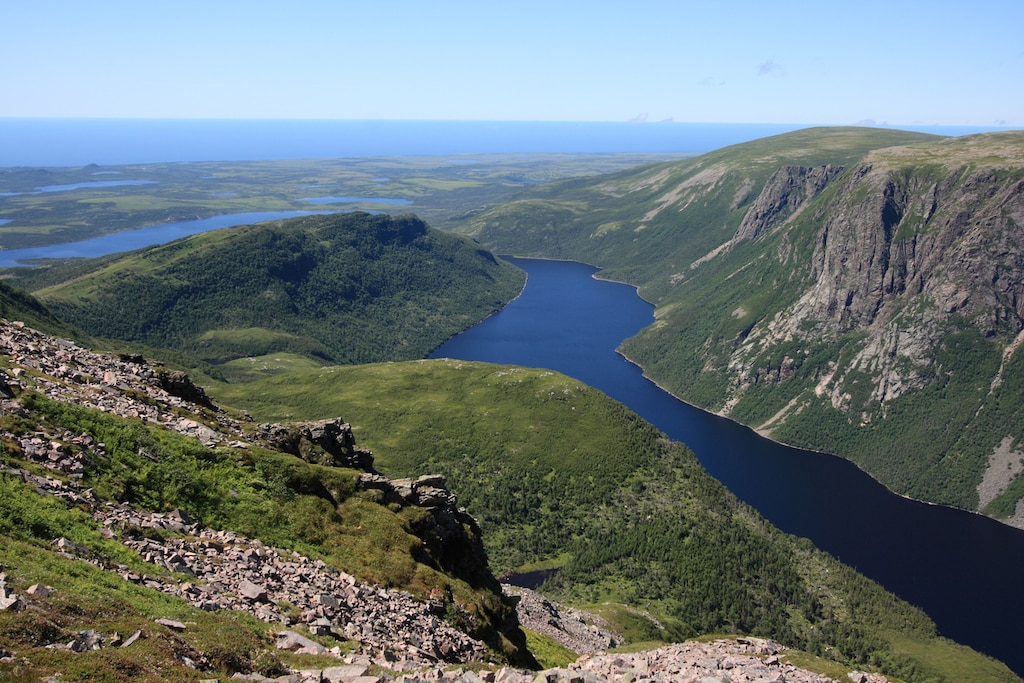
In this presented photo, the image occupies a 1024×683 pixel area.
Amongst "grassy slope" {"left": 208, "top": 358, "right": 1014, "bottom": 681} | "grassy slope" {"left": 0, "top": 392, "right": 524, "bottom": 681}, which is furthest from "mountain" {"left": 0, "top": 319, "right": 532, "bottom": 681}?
"grassy slope" {"left": 208, "top": 358, "right": 1014, "bottom": 681}

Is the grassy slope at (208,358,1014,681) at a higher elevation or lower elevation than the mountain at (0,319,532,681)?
lower

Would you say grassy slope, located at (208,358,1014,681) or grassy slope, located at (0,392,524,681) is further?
grassy slope, located at (208,358,1014,681)

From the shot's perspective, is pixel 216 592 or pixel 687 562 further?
pixel 687 562

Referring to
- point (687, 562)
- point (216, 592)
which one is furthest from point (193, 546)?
point (687, 562)

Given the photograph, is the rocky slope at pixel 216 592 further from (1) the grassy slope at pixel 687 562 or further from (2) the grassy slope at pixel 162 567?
(1) the grassy slope at pixel 687 562

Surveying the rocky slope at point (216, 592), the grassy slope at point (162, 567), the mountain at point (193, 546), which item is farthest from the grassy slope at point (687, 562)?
the rocky slope at point (216, 592)

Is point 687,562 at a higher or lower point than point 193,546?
lower

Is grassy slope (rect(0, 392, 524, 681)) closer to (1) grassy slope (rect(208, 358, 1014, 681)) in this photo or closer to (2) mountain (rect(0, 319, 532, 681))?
(2) mountain (rect(0, 319, 532, 681))

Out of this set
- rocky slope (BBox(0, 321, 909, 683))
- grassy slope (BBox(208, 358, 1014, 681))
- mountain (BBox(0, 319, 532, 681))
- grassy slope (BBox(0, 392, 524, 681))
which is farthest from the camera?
grassy slope (BBox(208, 358, 1014, 681))

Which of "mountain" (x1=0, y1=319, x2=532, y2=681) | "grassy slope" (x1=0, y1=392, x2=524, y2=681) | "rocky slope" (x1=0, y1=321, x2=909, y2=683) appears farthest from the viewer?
"rocky slope" (x1=0, y1=321, x2=909, y2=683)

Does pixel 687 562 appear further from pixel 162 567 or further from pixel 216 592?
pixel 162 567

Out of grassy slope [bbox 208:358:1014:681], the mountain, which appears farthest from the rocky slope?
grassy slope [bbox 208:358:1014:681]

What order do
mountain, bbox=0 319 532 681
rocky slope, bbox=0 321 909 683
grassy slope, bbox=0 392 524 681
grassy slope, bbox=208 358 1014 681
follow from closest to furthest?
grassy slope, bbox=0 392 524 681 → mountain, bbox=0 319 532 681 → rocky slope, bbox=0 321 909 683 → grassy slope, bbox=208 358 1014 681
